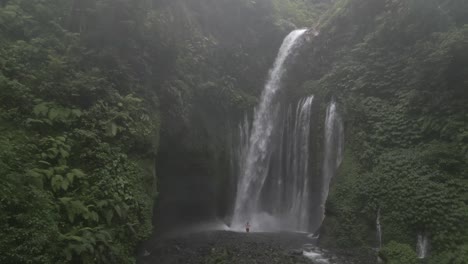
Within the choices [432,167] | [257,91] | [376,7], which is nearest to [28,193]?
[432,167]

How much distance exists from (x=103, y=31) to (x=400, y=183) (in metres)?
11.4

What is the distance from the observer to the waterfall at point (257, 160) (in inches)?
701

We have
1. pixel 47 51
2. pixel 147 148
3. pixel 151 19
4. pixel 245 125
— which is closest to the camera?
pixel 47 51

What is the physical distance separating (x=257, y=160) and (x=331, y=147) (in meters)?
4.00

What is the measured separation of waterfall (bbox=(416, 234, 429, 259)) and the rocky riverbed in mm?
1958

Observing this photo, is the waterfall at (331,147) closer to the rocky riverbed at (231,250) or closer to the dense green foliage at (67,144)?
the rocky riverbed at (231,250)

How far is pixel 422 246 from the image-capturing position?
1035 centimetres

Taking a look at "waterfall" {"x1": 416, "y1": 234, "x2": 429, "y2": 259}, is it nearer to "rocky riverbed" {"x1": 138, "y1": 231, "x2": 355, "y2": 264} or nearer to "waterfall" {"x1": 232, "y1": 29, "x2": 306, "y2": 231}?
"rocky riverbed" {"x1": 138, "y1": 231, "x2": 355, "y2": 264}

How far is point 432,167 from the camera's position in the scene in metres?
11.4

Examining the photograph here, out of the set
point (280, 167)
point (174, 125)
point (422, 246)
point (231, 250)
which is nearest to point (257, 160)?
point (280, 167)

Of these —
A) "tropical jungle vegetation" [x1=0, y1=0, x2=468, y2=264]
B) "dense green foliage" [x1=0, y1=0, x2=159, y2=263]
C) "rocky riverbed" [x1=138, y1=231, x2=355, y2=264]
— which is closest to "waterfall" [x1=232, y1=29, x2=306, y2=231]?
"tropical jungle vegetation" [x1=0, y1=0, x2=468, y2=264]

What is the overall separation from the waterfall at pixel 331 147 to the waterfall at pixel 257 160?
325 cm

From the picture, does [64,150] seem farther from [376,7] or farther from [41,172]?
[376,7]

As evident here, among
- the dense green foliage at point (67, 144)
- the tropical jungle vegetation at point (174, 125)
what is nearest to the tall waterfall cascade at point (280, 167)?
the tropical jungle vegetation at point (174, 125)
